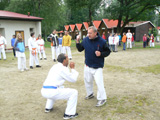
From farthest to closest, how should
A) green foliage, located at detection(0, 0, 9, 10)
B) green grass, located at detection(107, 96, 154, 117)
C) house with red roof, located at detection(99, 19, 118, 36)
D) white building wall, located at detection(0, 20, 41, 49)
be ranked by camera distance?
house with red roof, located at detection(99, 19, 118, 36) → green foliage, located at detection(0, 0, 9, 10) → white building wall, located at detection(0, 20, 41, 49) → green grass, located at detection(107, 96, 154, 117)

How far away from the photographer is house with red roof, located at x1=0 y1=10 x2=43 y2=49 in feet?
70.3

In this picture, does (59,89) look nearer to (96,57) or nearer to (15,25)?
(96,57)

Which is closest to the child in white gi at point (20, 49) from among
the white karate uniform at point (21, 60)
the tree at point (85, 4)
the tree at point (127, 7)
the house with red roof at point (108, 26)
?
the white karate uniform at point (21, 60)

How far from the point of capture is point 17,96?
556 centimetres

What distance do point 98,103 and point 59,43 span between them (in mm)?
9041

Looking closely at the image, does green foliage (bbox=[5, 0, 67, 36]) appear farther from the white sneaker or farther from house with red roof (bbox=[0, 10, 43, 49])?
the white sneaker

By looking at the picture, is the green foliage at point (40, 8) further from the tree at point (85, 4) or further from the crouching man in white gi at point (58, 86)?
the crouching man in white gi at point (58, 86)

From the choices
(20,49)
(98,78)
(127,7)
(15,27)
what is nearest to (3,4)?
(15,27)

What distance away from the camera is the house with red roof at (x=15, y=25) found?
21433 mm

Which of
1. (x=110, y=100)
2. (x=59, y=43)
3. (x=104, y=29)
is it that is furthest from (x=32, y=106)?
(x=104, y=29)

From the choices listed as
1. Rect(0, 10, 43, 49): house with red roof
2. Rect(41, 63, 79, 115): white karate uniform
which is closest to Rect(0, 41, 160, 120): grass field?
Rect(41, 63, 79, 115): white karate uniform

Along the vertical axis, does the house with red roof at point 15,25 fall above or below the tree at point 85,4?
below

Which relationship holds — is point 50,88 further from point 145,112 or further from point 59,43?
point 59,43

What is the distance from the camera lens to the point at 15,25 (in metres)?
22.7
